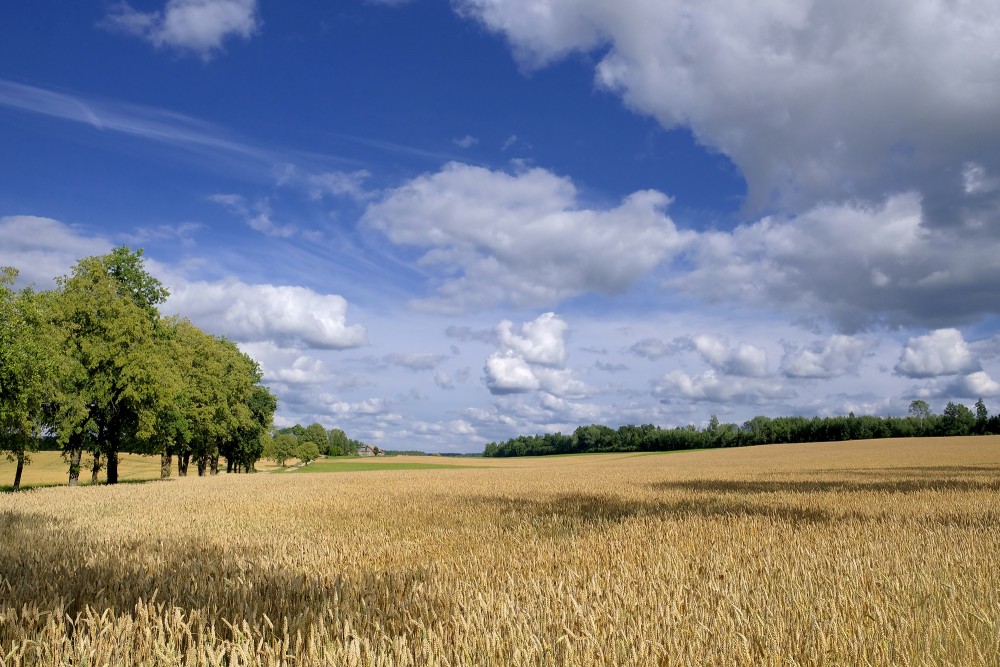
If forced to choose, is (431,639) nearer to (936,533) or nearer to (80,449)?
(936,533)

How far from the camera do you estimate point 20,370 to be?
2475 cm

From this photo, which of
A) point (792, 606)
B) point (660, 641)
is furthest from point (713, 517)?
point (660, 641)

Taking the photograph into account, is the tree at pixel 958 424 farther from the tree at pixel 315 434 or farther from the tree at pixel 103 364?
the tree at pixel 315 434

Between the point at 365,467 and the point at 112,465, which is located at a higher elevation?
the point at 112,465

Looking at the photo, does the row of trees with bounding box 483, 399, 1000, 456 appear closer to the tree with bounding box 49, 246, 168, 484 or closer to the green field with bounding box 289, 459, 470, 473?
the green field with bounding box 289, 459, 470, 473

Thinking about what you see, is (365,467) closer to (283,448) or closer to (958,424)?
(283,448)

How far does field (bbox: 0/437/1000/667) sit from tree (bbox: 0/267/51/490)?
18.1 meters

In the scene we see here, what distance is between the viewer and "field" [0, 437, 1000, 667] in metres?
3.65

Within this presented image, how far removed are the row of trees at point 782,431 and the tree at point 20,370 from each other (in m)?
120

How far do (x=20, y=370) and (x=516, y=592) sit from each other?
28012 mm

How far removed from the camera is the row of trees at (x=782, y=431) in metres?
113

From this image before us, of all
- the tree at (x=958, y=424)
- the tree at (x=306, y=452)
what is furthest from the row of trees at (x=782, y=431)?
the tree at (x=306, y=452)

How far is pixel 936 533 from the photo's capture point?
27.9 feet

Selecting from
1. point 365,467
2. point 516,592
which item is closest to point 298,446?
point 365,467
